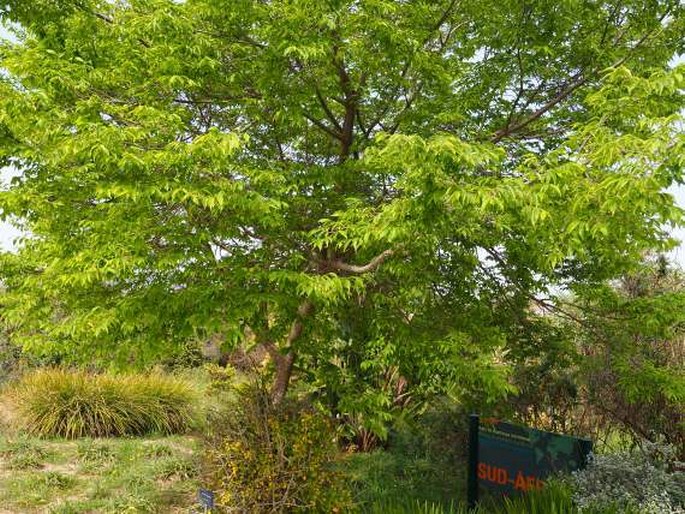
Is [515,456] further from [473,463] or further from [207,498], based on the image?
[207,498]

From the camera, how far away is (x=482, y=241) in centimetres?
538

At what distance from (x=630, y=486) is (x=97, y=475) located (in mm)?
6622

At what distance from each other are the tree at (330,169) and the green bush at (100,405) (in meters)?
4.15

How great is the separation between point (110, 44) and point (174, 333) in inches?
101

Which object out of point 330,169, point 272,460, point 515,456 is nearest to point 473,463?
Answer: point 515,456

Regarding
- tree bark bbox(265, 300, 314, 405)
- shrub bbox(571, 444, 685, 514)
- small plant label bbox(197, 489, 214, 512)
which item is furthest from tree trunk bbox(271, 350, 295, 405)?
shrub bbox(571, 444, 685, 514)

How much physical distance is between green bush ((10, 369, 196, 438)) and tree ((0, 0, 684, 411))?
4.15m

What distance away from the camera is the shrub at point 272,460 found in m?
5.85

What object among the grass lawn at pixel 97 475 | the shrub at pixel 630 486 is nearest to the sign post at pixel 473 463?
the shrub at pixel 630 486

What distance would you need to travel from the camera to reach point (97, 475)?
8.37 meters

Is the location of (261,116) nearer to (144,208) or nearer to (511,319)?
(144,208)

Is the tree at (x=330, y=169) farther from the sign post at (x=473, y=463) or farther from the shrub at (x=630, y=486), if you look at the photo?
the shrub at (x=630, y=486)

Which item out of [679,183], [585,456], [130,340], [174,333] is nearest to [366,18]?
[679,183]

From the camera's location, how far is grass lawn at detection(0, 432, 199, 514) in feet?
23.7
